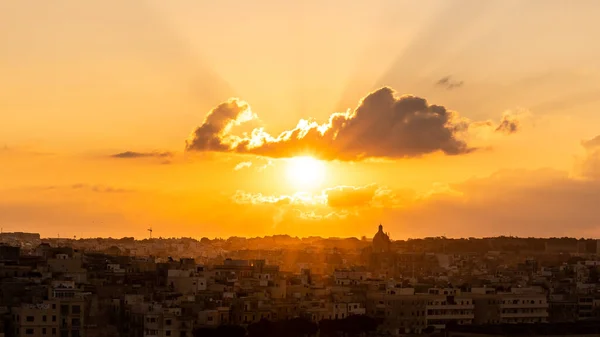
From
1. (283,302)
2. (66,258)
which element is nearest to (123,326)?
(283,302)

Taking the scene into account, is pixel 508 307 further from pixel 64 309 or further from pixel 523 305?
pixel 64 309

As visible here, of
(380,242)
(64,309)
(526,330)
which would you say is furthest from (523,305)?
(380,242)

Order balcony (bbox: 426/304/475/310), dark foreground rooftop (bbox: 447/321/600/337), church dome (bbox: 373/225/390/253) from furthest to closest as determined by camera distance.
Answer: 1. church dome (bbox: 373/225/390/253)
2. balcony (bbox: 426/304/475/310)
3. dark foreground rooftop (bbox: 447/321/600/337)

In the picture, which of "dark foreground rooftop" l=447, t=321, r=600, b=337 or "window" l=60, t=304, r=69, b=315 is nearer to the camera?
"window" l=60, t=304, r=69, b=315

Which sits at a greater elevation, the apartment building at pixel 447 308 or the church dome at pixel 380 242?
the church dome at pixel 380 242

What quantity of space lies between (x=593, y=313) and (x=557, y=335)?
26.6 m

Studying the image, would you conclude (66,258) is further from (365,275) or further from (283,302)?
(365,275)

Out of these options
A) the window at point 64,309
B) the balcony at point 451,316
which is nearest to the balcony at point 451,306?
Result: the balcony at point 451,316

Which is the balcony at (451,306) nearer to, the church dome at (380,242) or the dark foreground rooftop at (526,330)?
the dark foreground rooftop at (526,330)

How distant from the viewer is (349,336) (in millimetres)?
90562

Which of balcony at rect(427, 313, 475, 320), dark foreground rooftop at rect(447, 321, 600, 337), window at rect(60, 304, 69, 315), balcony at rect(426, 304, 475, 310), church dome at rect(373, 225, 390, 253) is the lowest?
dark foreground rooftop at rect(447, 321, 600, 337)

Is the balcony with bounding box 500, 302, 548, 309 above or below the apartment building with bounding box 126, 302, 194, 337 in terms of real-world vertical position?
above

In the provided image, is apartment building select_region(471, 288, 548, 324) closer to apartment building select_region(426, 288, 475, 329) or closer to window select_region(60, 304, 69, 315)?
apartment building select_region(426, 288, 475, 329)

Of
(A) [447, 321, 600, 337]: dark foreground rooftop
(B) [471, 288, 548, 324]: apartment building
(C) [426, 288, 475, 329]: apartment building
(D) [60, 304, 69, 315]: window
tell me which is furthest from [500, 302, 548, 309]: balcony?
(D) [60, 304, 69, 315]: window
